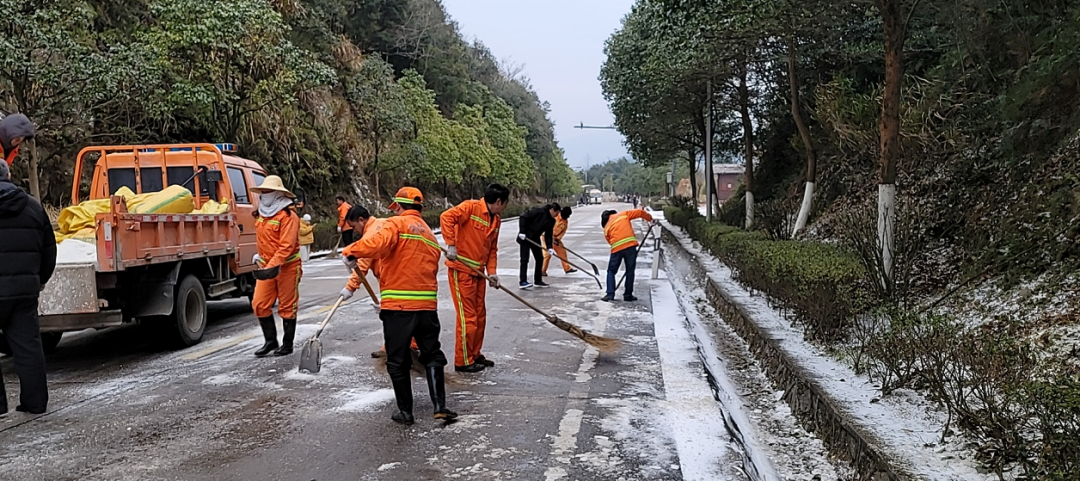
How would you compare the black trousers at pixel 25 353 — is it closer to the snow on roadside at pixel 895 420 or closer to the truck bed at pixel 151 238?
the truck bed at pixel 151 238

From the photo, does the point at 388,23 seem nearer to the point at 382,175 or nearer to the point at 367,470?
the point at 382,175

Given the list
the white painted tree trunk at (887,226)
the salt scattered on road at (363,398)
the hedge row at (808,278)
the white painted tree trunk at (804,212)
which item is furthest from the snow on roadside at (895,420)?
the white painted tree trunk at (804,212)

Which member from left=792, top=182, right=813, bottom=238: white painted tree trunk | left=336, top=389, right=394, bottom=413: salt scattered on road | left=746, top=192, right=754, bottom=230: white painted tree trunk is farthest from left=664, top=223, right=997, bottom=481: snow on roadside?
left=746, top=192, right=754, bottom=230: white painted tree trunk

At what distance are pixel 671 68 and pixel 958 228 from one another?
347 inches

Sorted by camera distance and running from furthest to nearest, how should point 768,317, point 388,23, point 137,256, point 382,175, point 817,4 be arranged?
point 388,23 < point 382,175 < point 817,4 < point 768,317 < point 137,256

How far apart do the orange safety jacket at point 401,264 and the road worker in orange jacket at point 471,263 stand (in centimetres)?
116

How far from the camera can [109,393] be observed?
5.90 meters

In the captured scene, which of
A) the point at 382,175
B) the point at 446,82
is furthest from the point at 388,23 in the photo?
the point at 382,175

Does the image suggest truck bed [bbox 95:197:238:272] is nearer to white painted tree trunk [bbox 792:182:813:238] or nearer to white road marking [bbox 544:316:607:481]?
white road marking [bbox 544:316:607:481]

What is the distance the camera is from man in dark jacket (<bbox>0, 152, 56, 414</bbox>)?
5.27 meters

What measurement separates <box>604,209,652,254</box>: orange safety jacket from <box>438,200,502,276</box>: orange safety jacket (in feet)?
15.0

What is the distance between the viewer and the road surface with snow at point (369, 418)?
4.29 m

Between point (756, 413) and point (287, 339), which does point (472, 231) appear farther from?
point (756, 413)

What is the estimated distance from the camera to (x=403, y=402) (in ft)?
16.8
